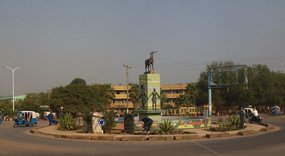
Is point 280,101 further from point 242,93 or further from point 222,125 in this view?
point 222,125

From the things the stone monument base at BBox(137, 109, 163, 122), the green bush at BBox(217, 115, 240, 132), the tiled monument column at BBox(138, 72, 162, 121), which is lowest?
the green bush at BBox(217, 115, 240, 132)

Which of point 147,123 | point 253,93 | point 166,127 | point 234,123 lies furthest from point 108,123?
point 253,93

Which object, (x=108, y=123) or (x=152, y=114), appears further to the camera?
(x=152, y=114)

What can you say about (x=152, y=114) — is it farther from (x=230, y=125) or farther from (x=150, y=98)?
(x=230, y=125)

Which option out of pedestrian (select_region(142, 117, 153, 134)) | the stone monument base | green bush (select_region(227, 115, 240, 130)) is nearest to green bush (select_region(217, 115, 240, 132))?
green bush (select_region(227, 115, 240, 130))

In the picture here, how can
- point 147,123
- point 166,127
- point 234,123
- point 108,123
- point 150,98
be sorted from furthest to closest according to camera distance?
point 150,98 < point 234,123 < point 108,123 < point 166,127 < point 147,123

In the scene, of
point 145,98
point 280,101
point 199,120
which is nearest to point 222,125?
point 199,120

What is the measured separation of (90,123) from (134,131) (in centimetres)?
282

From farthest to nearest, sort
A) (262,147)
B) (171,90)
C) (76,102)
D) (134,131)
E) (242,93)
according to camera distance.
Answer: (171,90)
(76,102)
(242,93)
(134,131)
(262,147)

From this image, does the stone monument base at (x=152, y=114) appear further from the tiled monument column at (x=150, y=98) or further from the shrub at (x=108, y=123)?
the shrub at (x=108, y=123)

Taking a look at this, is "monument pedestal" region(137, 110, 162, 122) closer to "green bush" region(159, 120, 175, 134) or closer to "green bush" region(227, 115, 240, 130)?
"green bush" region(159, 120, 175, 134)

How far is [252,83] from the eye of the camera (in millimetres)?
82938

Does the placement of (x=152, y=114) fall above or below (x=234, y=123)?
above

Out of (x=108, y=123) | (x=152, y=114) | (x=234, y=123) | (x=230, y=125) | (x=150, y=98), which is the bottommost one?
(x=230, y=125)
